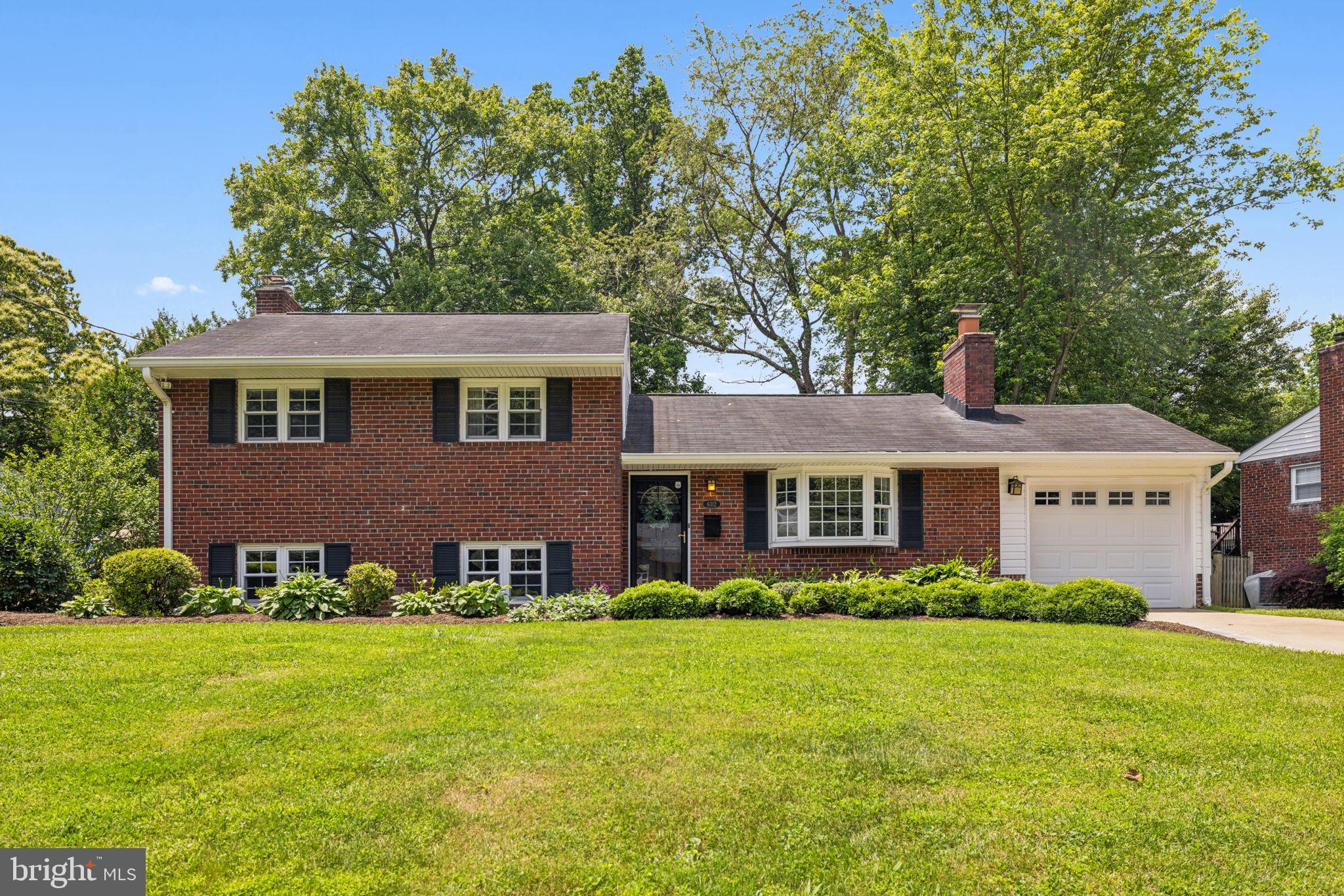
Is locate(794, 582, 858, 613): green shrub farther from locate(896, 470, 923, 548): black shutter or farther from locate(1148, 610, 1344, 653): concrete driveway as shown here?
locate(1148, 610, 1344, 653): concrete driveway

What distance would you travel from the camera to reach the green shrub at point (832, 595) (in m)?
11.3

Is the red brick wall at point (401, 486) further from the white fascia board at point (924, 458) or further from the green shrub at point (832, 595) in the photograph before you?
the green shrub at point (832, 595)

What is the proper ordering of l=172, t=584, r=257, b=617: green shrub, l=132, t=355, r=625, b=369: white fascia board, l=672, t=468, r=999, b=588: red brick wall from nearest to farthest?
l=172, t=584, r=257, b=617: green shrub → l=132, t=355, r=625, b=369: white fascia board → l=672, t=468, r=999, b=588: red brick wall

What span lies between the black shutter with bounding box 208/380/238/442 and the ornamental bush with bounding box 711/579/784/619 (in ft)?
25.2

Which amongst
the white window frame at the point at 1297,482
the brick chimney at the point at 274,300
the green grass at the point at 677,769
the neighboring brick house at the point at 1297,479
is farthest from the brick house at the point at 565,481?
the white window frame at the point at 1297,482

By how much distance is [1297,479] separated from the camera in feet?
63.8

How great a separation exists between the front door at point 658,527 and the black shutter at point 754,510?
3.09 ft

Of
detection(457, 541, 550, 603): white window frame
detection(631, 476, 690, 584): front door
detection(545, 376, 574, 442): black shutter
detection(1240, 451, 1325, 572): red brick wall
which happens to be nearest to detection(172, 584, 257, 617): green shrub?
detection(457, 541, 550, 603): white window frame

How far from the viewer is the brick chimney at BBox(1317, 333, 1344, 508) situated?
17.2 meters

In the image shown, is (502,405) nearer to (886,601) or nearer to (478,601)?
(478,601)

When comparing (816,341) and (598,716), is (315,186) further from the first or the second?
(598,716)

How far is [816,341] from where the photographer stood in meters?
28.3

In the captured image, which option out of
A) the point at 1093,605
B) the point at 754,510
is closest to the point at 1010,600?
the point at 1093,605

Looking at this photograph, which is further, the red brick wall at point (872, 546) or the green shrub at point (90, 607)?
the red brick wall at point (872, 546)
